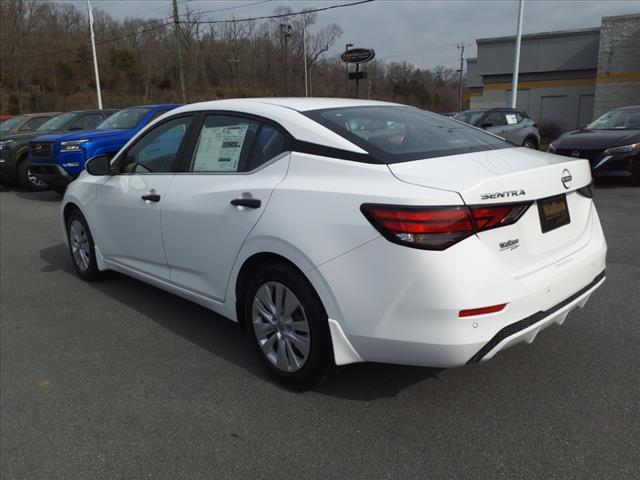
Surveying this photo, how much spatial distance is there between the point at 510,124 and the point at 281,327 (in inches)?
579

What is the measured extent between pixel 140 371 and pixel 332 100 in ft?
7.32

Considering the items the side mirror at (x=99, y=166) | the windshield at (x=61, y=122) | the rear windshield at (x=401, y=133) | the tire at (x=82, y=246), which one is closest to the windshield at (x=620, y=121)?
the rear windshield at (x=401, y=133)

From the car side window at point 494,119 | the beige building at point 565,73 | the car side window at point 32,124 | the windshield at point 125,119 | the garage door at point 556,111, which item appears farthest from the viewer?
the garage door at point 556,111

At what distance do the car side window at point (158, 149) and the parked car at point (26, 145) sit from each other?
29.9 ft

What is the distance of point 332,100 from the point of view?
370cm

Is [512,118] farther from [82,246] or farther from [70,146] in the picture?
[82,246]

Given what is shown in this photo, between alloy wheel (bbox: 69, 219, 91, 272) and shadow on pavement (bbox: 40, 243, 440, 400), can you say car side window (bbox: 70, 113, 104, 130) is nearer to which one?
shadow on pavement (bbox: 40, 243, 440, 400)

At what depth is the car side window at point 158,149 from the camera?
3838mm

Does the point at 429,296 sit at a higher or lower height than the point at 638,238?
higher

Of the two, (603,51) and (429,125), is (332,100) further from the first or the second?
(603,51)

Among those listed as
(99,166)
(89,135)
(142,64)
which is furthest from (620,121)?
(142,64)

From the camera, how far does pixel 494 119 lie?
16.0m

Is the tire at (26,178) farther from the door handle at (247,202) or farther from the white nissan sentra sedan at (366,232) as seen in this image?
the door handle at (247,202)

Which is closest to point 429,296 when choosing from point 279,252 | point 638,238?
point 279,252
